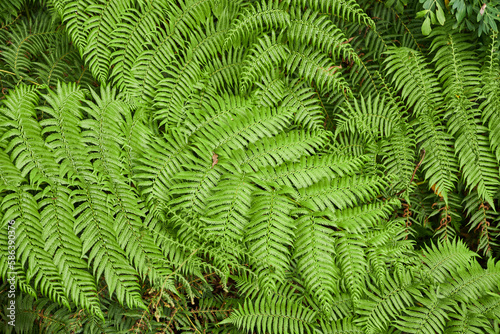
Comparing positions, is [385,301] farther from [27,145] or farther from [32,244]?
[27,145]

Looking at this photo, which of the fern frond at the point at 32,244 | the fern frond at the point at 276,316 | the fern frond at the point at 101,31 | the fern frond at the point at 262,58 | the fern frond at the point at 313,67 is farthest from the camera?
the fern frond at the point at 313,67

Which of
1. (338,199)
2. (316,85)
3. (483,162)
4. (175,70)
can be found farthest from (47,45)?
(483,162)

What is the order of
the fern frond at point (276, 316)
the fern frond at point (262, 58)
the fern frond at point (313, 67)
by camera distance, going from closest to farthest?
the fern frond at point (276, 316) < the fern frond at point (262, 58) < the fern frond at point (313, 67)

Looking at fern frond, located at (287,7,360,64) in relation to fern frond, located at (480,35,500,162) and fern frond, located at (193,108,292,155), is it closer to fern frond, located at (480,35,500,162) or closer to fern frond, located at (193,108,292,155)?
fern frond, located at (193,108,292,155)

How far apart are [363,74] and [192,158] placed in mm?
1785

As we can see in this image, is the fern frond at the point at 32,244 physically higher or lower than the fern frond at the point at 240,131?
lower

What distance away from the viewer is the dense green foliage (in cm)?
223

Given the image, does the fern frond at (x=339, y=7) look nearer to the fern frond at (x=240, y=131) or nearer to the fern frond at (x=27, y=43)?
the fern frond at (x=240, y=131)

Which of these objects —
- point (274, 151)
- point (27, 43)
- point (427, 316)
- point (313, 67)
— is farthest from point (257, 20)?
point (427, 316)

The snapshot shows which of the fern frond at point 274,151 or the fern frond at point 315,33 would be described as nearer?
the fern frond at point 274,151

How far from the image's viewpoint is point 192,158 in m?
2.40

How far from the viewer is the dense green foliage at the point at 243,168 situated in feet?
7.33

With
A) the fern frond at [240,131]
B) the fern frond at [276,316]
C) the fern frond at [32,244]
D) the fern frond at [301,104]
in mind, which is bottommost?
the fern frond at [276,316]

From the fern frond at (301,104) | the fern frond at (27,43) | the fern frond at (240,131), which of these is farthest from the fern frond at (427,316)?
the fern frond at (27,43)
